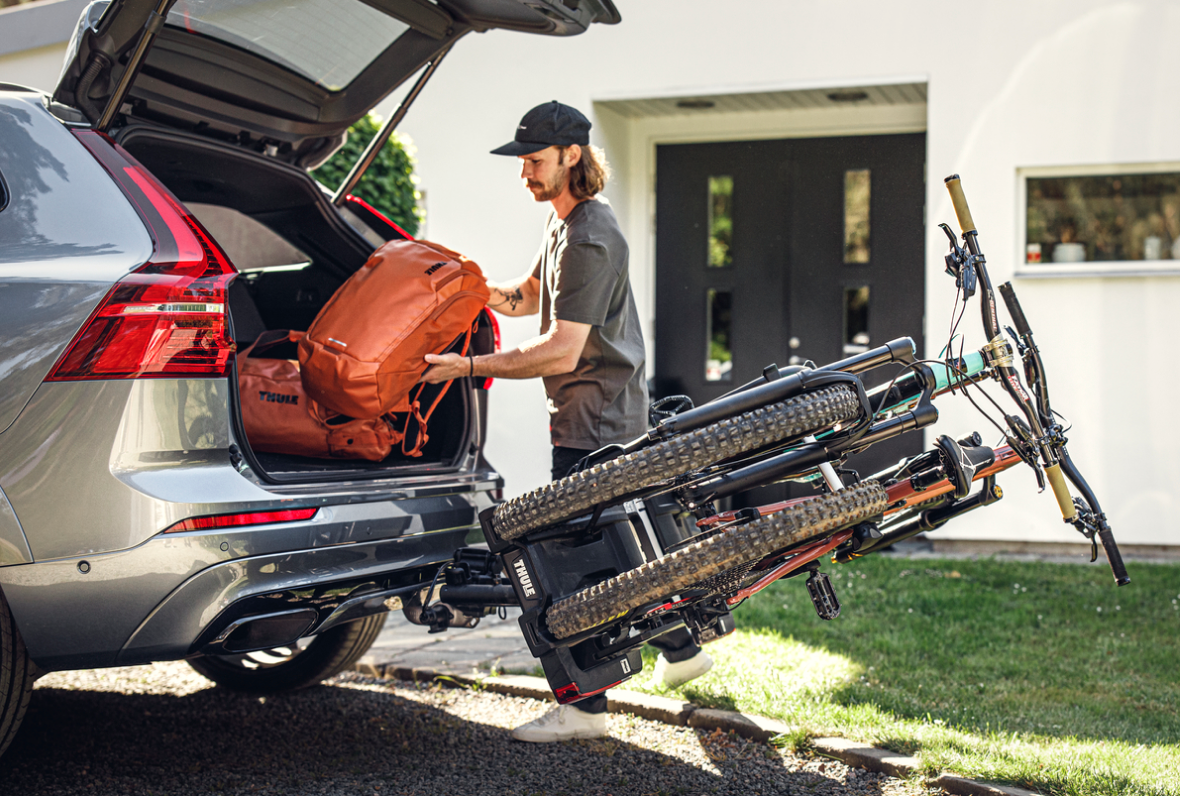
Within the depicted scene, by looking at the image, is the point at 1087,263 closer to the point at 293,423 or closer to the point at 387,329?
the point at 387,329

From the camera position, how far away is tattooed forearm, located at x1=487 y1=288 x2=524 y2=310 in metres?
3.91

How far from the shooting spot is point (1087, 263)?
7.07 m

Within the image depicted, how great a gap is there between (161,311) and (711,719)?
213 centimetres

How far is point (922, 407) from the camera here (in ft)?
8.84

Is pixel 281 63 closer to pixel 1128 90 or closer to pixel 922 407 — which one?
pixel 922 407

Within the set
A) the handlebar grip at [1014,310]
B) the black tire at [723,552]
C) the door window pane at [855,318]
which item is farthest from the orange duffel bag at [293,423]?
the door window pane at [855,318]

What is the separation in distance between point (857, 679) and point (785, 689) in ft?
1.06

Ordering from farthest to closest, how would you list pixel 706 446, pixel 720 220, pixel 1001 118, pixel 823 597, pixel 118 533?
pixel 720 220
pixel 1001 118
pixel 823 597
pixel 118 533
pixel 706 446

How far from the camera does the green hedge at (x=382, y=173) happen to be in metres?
6.03

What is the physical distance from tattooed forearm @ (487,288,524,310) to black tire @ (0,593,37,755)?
1.83 meters

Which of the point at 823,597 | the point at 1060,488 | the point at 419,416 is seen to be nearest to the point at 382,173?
the point at 419,416

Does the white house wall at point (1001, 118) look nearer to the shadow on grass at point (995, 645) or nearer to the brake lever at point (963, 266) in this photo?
the shadow on grass at point (995, 645)

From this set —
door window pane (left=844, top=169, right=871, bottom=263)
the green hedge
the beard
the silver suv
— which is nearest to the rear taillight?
the silver suv

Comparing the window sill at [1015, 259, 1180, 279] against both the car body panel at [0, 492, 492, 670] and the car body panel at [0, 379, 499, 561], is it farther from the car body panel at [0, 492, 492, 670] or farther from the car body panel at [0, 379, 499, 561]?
the car body panel at [0, 379, 499, 561]
